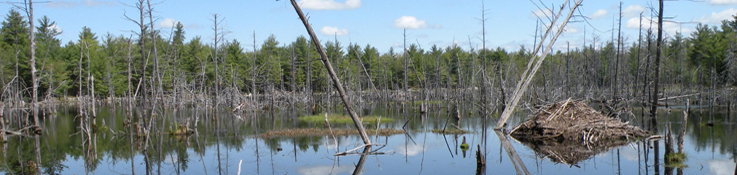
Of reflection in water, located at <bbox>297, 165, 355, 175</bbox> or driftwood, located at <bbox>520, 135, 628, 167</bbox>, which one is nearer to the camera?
reflection in water, located at <bbox>297, 165, 355, 175</bbox>

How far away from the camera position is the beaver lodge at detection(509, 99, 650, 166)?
53.3 feet

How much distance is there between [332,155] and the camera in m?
16.0

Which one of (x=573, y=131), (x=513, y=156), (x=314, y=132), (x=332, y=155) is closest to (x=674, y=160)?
(x=513, y=156)

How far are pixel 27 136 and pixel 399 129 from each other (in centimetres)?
1533

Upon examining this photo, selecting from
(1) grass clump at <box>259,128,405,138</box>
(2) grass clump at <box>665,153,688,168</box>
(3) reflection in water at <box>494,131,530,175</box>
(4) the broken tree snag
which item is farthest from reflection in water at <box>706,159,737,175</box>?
(1) grass clump at <box>259,128,405,138</box>

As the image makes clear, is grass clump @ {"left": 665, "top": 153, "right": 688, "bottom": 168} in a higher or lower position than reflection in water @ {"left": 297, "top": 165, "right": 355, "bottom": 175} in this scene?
higher

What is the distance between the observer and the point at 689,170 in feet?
38.9

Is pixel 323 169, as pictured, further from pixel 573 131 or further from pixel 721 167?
pixel 721 167

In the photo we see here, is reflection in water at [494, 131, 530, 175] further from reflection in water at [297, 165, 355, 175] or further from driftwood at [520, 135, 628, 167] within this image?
reflection in water at [297, 165, 355, 175]

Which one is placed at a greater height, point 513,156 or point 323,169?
point 513,156

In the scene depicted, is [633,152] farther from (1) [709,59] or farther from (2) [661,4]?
(1) [709,59]

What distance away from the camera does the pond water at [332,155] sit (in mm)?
13203

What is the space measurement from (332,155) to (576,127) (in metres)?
7.77

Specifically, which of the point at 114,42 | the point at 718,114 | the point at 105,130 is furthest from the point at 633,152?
the point at 114,42
